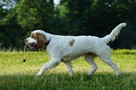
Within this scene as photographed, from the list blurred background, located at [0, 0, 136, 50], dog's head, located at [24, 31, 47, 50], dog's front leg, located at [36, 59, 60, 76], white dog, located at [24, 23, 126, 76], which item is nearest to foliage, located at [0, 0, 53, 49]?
blurred background, located at [0, 0, 136, 50]

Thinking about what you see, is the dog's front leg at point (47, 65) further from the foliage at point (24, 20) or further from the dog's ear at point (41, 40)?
the foliage at point (24, 20)

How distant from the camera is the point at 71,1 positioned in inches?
1542

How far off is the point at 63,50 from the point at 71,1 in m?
34.2

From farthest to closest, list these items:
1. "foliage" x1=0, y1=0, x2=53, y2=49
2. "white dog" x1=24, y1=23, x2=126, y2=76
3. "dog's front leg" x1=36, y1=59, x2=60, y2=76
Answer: "foliage" x1=0, y1=0, x2=53, y2=49
"white dog" x1=24, y1=23, x2=126, y2=76
"dog's front leg" x1=36, y1=59, x2=60, y2=76

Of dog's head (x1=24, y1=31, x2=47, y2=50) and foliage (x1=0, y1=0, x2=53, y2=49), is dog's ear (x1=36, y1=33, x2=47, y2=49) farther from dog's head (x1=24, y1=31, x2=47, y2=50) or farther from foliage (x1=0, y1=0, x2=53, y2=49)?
foliage (x1=0, y1=0, x2=53, y2=49)

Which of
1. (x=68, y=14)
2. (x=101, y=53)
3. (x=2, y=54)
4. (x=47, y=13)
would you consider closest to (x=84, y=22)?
(x=68, y=14)

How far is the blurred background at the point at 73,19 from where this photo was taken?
115 ft

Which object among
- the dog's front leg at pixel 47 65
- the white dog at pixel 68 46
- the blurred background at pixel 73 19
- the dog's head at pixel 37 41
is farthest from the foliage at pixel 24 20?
the dog's front leg at pixel 47 65

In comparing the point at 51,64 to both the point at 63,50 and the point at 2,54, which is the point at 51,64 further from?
the point at 2,54

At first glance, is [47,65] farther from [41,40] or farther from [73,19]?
[73,19]

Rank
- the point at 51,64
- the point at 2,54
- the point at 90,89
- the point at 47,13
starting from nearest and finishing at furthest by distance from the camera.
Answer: the point at 90,89 → the point at 51,64 → the point at 2,54 → the point at 47,13

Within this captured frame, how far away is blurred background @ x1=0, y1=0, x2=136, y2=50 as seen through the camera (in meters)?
35.2

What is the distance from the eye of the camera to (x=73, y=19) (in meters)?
39.7

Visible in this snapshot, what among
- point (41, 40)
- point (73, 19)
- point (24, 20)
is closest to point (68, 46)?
point (41, 40)
